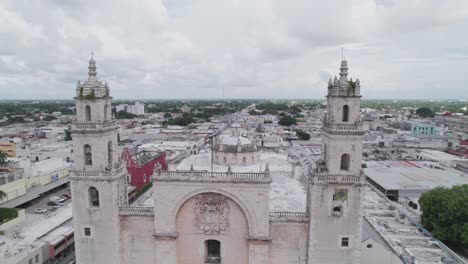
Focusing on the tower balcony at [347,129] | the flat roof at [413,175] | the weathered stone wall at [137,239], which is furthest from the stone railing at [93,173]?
the flat roof at [413,175]

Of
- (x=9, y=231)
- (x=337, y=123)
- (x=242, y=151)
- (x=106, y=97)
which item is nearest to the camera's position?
(x=337, y=123)

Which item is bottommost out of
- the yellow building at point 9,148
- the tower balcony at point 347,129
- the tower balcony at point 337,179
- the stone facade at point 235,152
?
the yellow building at point 9,148

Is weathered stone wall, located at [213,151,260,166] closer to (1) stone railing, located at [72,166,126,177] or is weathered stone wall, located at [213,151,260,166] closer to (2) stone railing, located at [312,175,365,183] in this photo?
(2) stone railing, located at [312,175,365,183]

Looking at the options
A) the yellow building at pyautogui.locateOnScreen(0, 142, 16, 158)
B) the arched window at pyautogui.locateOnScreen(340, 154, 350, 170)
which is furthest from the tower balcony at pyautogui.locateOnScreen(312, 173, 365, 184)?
the yellow building at pyautogui.locateOnScreen(0, 142, 16, 158)

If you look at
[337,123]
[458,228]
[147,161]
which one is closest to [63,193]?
[147,161]

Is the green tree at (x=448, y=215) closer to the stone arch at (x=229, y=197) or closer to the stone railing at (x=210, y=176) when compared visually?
the stone arch at (x=229, y=197)

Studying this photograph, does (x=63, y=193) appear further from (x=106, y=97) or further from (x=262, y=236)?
(x=262, y=236)

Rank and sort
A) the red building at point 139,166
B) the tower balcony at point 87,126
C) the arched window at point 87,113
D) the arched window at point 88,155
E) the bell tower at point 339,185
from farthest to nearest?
1. the red building at point 139,166
2. the arched window at point 88,155
3. the arched window at point 87,113
4. the tower balcony at point 87,126
5. the bell tower at point 339,185
